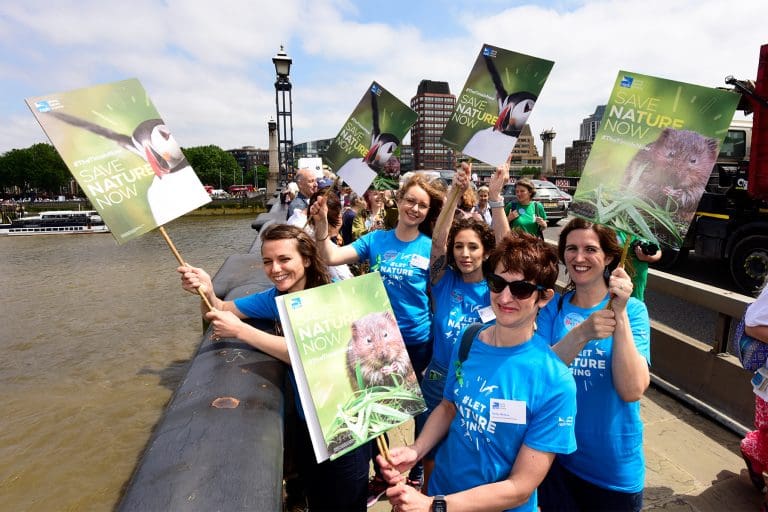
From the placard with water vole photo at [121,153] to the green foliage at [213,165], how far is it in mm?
117370

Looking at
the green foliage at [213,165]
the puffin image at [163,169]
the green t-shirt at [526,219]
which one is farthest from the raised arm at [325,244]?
the green foliage at [213,165]

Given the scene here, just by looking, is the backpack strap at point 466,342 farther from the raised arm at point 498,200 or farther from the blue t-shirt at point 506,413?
the raised arm at point 498,200

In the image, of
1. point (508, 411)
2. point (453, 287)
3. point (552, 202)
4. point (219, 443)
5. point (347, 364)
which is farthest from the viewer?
point (552, 202)

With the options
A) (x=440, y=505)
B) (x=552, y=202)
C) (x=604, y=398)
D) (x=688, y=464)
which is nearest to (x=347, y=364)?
(x=440, y=505)

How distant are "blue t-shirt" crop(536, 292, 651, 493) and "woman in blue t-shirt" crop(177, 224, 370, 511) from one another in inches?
39.3

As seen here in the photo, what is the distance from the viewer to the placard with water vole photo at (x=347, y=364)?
165 centimetres

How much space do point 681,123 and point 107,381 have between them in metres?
6.55

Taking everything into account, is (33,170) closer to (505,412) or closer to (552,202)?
(552,202)

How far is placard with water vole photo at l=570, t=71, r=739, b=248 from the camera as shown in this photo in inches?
76.9

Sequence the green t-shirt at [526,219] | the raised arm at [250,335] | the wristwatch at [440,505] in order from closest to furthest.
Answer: the wristwatch at [440,505]
the raised arm at [250,335]
the green t-shirt at [526,219]


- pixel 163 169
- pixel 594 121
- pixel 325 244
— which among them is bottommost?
pixel 325 244

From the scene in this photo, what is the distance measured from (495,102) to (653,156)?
5.15 ft

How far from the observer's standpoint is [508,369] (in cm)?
165

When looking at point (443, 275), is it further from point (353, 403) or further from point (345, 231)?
point (345, 231)
